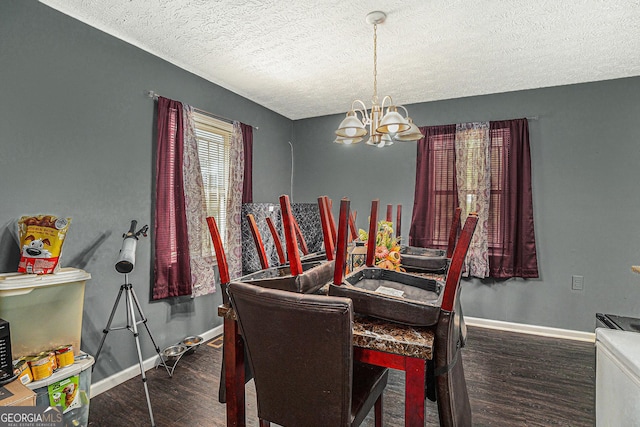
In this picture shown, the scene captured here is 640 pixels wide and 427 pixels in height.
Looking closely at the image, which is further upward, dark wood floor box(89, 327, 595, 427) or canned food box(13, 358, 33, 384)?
canned food box(13, 358, 33, 384)

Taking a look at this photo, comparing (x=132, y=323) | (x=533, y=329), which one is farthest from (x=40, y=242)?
(x=533, y=329)

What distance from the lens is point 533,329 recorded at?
11.5ft

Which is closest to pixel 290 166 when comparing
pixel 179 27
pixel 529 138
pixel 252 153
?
pixel 252 153

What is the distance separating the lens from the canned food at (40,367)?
1645 millimetres

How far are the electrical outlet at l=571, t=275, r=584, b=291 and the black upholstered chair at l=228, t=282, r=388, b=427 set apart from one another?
10.8ft

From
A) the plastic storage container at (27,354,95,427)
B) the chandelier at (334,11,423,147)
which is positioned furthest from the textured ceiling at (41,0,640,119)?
the plastic storage container at (27,354,95,427)

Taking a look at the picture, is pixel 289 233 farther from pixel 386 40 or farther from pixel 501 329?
pixel 501 329

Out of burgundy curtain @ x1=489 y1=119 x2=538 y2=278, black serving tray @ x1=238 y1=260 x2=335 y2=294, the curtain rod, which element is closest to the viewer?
black serving tray @ x1=238 y1=260 x2=335 y2=294

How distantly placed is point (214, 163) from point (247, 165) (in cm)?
45

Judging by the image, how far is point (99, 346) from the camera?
2.27 meters

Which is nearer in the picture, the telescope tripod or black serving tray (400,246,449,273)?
the telescope tripod

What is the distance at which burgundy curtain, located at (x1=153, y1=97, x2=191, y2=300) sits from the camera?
8.82 feet

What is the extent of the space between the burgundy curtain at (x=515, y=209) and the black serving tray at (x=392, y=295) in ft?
8.34

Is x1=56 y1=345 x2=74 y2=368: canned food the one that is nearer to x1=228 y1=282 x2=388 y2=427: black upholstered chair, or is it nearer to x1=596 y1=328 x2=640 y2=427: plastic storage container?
x1=228 y1=282 x2=388 y2=427: black upholstered chair
